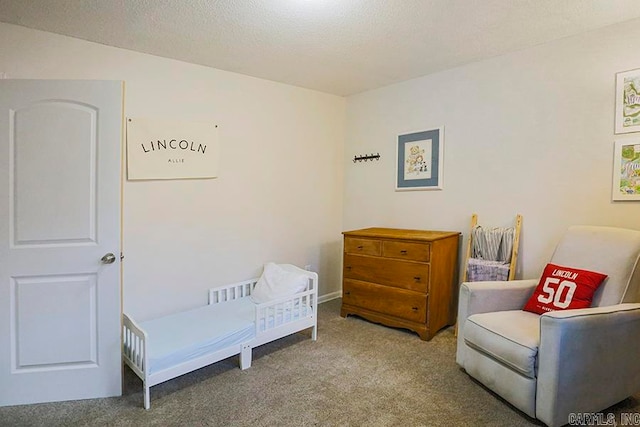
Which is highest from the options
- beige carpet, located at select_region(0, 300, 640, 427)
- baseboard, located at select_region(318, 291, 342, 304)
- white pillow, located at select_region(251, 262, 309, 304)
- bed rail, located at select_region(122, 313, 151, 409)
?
white pillow, located at select_region(251, 262, 309, 304)

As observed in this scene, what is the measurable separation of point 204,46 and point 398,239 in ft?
7.27

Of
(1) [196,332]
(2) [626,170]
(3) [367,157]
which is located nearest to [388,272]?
(3) [367,157]

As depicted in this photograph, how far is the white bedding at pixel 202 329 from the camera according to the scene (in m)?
2.22

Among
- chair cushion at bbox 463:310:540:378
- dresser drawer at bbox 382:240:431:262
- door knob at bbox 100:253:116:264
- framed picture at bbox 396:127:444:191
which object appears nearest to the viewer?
chair cushion at bbox 463:310:540:378

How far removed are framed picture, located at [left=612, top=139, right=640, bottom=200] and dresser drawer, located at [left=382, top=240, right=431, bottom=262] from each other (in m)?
1.34

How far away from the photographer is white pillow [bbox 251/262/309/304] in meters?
2.99

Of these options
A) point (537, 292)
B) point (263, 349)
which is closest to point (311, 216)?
point (263, 349)

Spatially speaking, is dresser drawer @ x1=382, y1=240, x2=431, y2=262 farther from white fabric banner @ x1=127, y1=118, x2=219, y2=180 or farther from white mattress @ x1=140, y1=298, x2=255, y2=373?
white fabric banner @ x1=127, y1=118, x2=219, y2=180

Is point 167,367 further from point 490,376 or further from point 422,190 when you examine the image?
point 422,190

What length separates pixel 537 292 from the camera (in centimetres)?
241

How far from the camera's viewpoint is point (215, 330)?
2.50 meters

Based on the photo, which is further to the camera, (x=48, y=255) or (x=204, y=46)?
(x=204, y=46)

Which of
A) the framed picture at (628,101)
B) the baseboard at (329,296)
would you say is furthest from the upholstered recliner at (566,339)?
the baseboard at (329,296)

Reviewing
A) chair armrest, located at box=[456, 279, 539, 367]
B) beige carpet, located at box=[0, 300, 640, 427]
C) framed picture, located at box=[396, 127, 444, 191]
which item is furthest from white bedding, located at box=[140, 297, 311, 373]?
framed picture, located at box=[396, 127, 444, 191]
